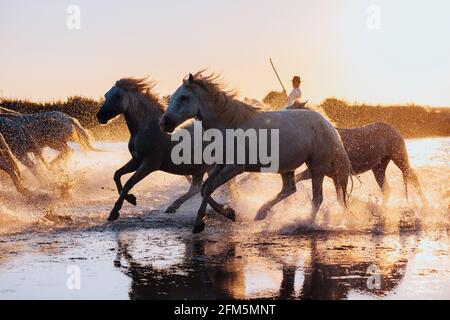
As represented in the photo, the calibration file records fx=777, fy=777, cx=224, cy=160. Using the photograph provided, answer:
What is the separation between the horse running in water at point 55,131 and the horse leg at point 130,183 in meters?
5.69

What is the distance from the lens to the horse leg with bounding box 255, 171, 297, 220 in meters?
10.6

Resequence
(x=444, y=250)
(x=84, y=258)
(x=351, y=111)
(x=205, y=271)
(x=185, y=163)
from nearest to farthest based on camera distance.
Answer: (x=205, y=271) → (x=84, y=258) → (x=444, y=250) → (x=185, y=163) → (x=351, y=111)

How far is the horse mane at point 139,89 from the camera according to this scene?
11000 mm

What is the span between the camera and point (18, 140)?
1534 cm

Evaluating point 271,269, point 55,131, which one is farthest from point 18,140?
point 271,269

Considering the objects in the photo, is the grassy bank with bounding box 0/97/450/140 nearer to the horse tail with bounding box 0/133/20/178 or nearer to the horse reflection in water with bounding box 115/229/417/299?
the horse tail with bounding box 0/133/20/178

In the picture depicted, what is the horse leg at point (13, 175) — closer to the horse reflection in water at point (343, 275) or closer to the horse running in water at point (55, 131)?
the horse running in water at point (55, 131)

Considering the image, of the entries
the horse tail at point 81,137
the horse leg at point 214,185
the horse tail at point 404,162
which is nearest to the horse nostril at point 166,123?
the horse leg at point 214,185

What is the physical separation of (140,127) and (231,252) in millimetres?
3525
